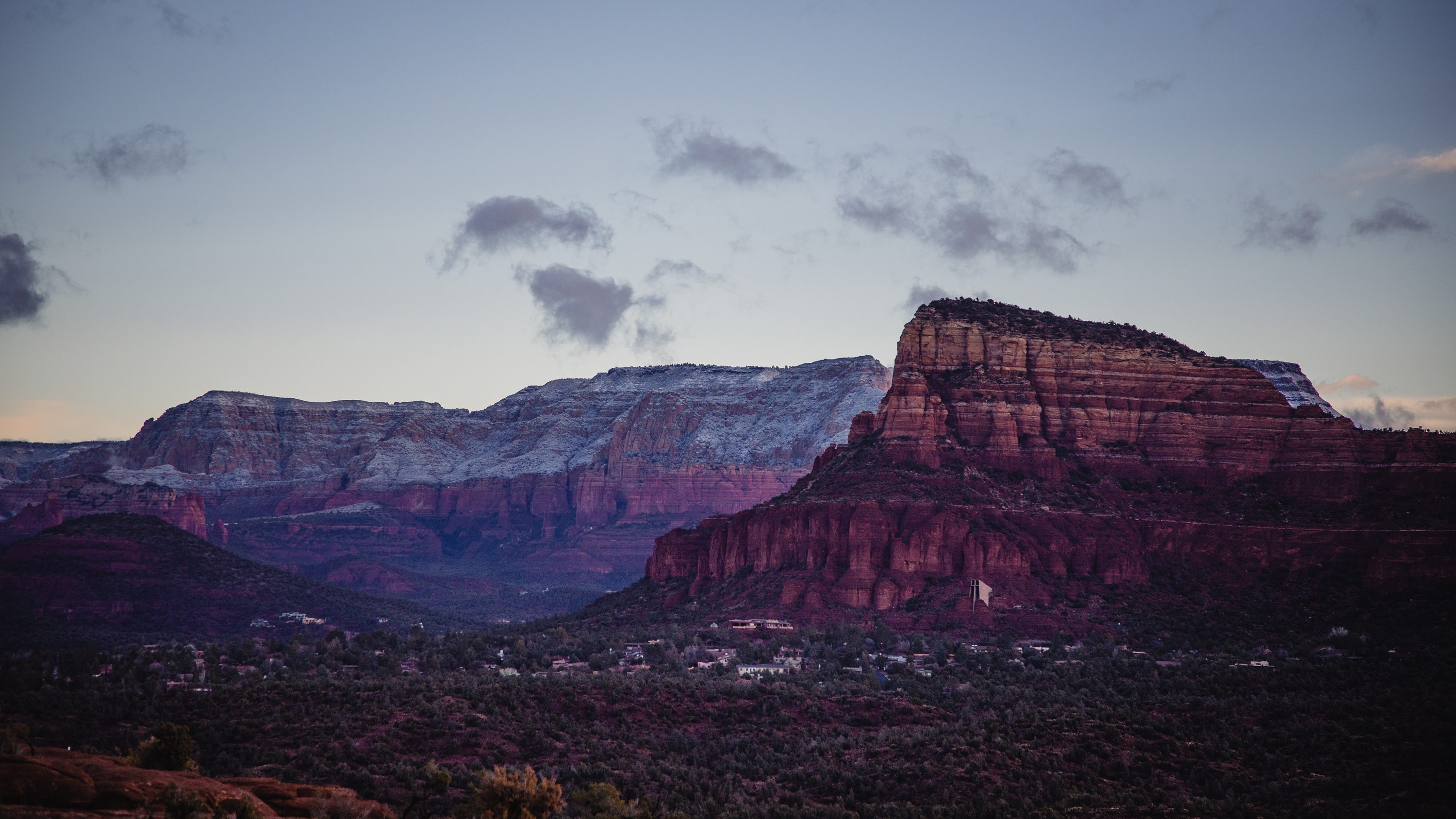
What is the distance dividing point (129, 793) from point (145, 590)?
277 feet

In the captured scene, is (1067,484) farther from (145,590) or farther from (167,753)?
(145,590)

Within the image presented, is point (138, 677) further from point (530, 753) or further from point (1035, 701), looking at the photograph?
point (1035, 701)

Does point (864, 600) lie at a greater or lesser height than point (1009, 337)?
lesser

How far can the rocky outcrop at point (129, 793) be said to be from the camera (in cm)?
3862

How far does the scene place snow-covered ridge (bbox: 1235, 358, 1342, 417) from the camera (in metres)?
180

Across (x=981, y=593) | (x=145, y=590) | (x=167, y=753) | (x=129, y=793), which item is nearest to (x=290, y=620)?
(x=145, y=590)

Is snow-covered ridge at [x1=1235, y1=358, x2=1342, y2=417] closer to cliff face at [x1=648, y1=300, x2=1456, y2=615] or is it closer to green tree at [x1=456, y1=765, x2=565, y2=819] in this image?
cliff face at [x1=648, y1=300, x2=1456, y2=615]

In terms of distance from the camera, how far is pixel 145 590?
120 meters

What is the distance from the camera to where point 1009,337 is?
109062 millimetres

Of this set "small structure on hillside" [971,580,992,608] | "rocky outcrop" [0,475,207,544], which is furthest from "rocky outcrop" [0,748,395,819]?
"rocky outcrop" [0,475,207,544]

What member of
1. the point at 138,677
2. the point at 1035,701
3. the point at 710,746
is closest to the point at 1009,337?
the point at 1035,701

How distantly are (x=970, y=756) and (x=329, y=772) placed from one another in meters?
22.2

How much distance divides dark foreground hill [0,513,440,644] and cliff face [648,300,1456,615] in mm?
32206

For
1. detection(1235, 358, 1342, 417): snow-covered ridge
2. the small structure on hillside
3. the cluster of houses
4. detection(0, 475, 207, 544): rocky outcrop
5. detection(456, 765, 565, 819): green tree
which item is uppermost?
detection(1235, 358, 1342, 417): snow-covered ridge
